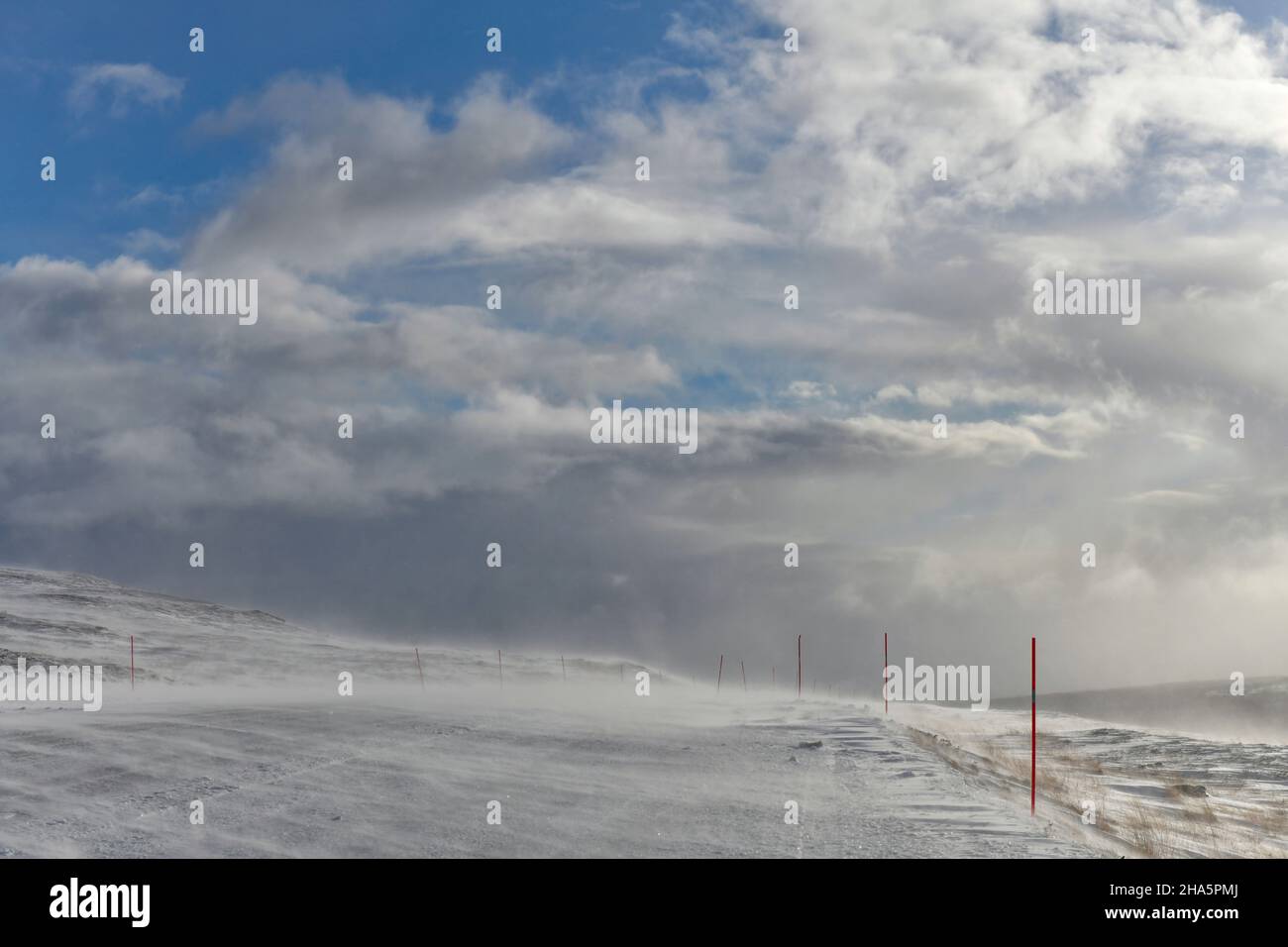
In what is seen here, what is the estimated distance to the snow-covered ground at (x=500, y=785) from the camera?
1284 cm

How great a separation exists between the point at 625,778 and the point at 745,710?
1696 centimetres

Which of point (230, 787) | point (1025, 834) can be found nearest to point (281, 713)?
point (230, 787)

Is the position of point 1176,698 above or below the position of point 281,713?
below

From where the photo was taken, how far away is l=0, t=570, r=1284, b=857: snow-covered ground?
505 inches

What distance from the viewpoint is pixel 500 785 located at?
1689 cm

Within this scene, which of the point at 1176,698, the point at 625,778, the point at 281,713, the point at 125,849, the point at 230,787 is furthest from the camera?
the point at 1176,698

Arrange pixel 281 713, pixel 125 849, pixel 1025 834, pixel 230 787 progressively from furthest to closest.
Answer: pixel 281 713 < pixel 230 787 < pixel 1025 834 < pixel 125 849

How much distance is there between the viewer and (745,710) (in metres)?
34.3
